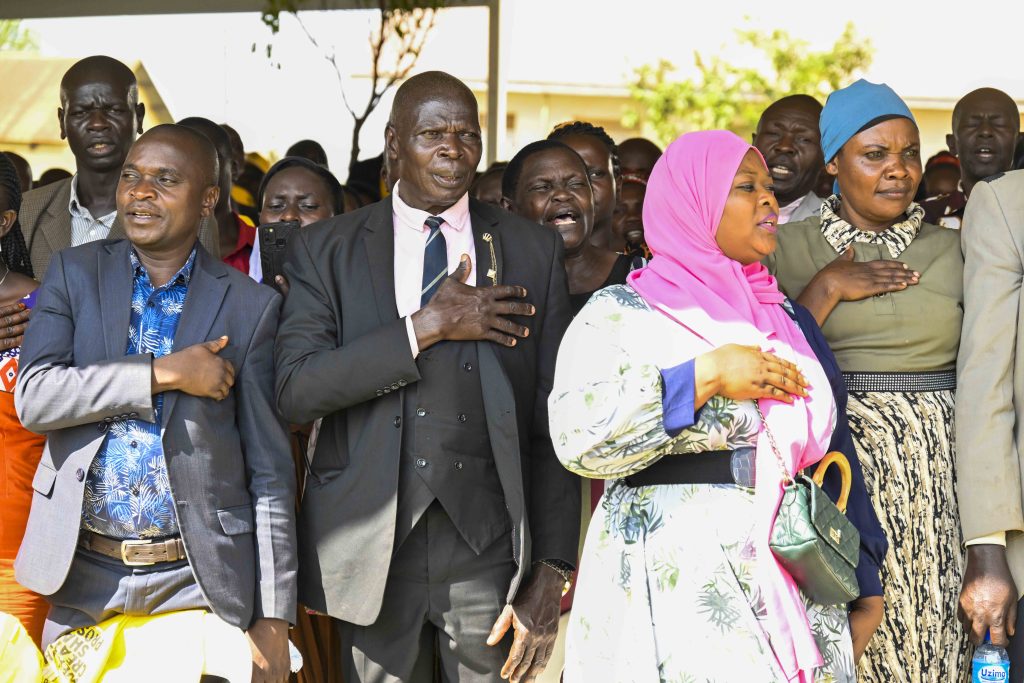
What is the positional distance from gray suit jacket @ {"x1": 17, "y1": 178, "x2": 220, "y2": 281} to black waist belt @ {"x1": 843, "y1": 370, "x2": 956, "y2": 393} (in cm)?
243

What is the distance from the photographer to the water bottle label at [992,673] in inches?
143

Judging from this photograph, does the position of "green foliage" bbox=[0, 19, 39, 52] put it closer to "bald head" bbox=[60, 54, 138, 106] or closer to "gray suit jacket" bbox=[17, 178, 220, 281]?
"bald head" bbox=[60, 54, 138, 106]

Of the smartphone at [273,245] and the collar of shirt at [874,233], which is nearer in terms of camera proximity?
the collar of shirt at [874,233]

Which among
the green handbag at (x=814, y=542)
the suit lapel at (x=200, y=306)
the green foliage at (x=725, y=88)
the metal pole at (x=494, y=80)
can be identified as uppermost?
the green foliage at (x=725, y=88)

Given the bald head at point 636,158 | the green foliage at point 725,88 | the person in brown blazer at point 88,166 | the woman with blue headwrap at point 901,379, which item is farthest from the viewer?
the green foliage at point 725,88

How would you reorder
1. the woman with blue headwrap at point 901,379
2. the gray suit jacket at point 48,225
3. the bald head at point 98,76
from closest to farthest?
the woman with blue headwrap at point 901,379, the gray suit jacket at point 48,225, the bald head at point 98,76

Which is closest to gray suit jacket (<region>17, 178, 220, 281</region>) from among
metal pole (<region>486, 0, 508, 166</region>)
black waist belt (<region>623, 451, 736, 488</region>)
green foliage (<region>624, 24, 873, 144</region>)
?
black waist belt (<region>623, 451, 736, 488</region>)

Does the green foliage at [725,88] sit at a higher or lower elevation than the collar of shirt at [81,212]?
higher

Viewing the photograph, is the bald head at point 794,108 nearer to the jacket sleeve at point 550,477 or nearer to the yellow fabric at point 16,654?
the jacket sleeve at point 550,477

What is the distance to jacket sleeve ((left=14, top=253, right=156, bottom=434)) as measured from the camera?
10.9ft

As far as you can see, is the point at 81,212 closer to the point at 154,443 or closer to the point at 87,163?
the point at 87,163

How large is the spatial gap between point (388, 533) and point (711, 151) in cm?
137

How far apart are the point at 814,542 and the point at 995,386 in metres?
1.07

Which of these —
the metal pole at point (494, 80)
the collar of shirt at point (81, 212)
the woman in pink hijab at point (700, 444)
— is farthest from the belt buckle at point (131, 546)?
the metal pole at point (494, 80)
